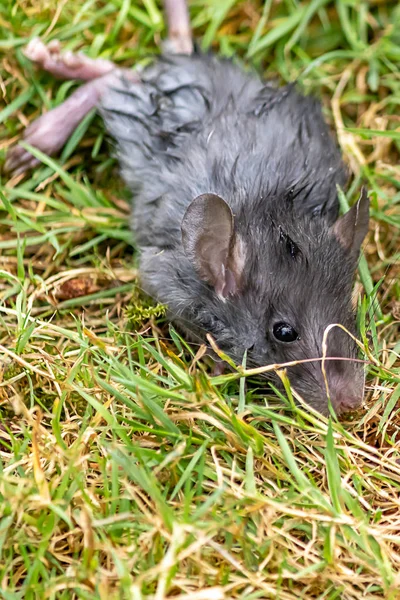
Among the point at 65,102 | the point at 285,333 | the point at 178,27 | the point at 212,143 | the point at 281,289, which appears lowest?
the point at 285,333

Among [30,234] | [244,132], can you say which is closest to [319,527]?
[244,132]

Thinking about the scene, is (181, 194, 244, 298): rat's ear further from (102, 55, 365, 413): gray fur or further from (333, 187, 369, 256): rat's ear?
(333, 187, 369, 256): rat's ear

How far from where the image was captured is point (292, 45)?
5.16m

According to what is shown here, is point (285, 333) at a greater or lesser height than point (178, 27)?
lesser

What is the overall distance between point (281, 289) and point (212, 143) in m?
1.05

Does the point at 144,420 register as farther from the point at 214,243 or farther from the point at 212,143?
the point at 212,143

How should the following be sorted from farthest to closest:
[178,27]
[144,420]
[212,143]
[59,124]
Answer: [178,27]
[59,124]
[212,143]
[144,420]

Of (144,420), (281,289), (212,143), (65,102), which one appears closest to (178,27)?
(65,102)

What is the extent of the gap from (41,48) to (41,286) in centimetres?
160

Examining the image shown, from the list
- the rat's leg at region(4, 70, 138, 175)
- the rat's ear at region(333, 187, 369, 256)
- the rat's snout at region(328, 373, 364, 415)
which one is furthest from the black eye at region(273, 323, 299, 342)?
the rat's leg at region(4, 70, 138, 175)

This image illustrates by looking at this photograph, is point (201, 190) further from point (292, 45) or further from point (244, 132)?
point (292, 45)

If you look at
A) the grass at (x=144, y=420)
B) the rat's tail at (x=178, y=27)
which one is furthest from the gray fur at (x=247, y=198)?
the rat's tail at (x=178, y=27)

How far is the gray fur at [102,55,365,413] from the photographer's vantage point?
3.48m

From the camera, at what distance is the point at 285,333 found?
3459 millimetres
